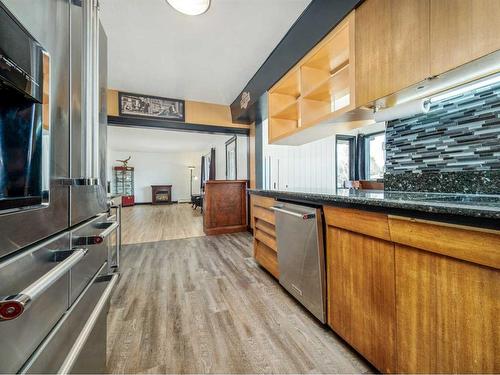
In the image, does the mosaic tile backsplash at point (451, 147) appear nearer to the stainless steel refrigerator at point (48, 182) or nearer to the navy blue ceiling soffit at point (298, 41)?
the navy blue ceiling soffit at point (298, 41)

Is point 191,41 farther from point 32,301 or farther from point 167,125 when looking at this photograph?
point 32,301

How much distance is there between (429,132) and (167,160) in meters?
→ 10.4

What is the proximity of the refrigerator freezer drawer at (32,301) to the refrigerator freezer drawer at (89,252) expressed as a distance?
0.08 metres

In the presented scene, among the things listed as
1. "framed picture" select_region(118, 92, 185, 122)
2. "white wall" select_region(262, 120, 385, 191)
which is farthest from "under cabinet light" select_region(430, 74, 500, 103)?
"framed picture" select_region(118, 92, 185, 122)

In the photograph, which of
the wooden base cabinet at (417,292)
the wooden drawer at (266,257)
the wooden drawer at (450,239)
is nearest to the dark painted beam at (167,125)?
the wooden drawer at (266,257)

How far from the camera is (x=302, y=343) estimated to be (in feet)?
4.21

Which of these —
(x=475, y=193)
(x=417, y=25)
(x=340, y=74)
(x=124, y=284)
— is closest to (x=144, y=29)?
(x=340, y=74)

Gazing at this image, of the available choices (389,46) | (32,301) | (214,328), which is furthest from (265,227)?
(32,301)

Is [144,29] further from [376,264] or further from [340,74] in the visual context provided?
[376,264]

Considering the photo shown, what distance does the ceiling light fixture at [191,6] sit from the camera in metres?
1.64

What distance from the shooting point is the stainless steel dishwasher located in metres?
1.38

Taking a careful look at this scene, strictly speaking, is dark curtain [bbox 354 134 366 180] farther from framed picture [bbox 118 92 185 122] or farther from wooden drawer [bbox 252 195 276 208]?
framed picture [bbox 118 92 185 122]

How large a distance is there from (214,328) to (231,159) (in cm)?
448

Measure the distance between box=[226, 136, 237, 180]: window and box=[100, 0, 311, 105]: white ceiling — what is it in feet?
6.54
